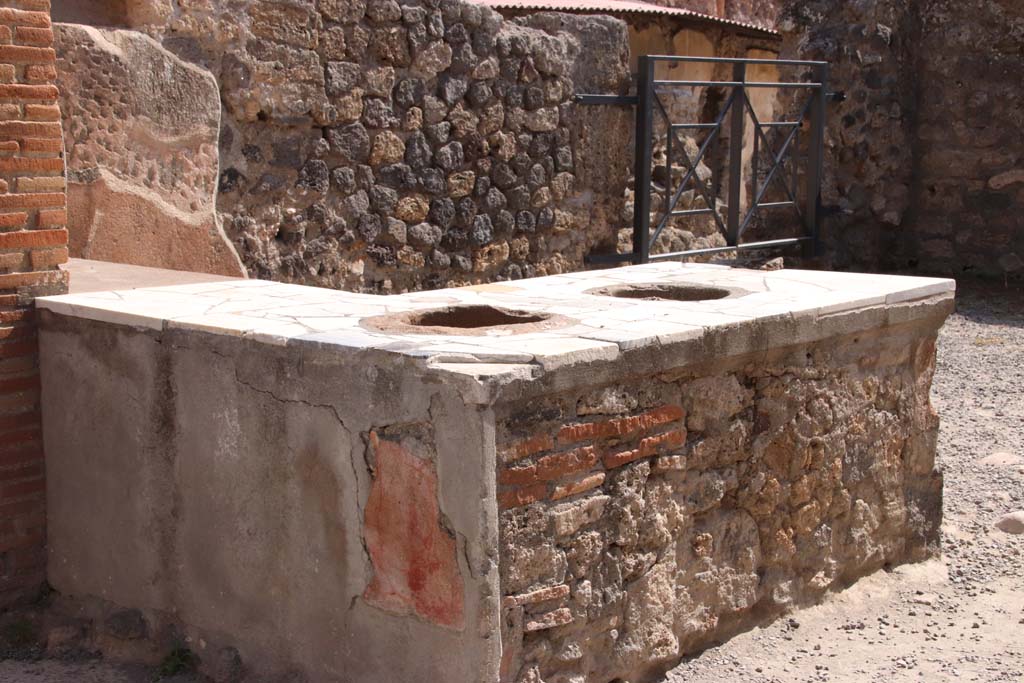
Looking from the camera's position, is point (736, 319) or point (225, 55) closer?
point (736, 319)

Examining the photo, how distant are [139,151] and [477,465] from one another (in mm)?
2718

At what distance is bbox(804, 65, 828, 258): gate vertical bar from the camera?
8.90 m

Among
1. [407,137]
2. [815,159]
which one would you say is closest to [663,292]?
[407,137]

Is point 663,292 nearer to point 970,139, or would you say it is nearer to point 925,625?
point 925,625

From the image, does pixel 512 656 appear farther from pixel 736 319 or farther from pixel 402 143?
pixel 402 143

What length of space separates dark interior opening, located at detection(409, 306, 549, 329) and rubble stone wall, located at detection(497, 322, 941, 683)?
59 centimetres

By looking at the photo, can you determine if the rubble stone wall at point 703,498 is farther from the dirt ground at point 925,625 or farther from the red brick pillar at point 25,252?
the red brick pillar at point 25,252

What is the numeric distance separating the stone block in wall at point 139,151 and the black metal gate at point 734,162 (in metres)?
2.77

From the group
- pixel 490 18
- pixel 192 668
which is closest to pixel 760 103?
pixel 490 18

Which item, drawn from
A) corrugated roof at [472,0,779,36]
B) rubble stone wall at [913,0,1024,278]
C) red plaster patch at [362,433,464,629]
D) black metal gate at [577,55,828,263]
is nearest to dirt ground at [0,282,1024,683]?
red plaster patch at [362,433,464,629]

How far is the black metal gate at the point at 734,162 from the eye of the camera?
7500 millimetres

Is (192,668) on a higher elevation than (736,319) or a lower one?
lower

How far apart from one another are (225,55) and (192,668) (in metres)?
2.90

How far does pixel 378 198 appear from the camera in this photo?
19.9 feet
